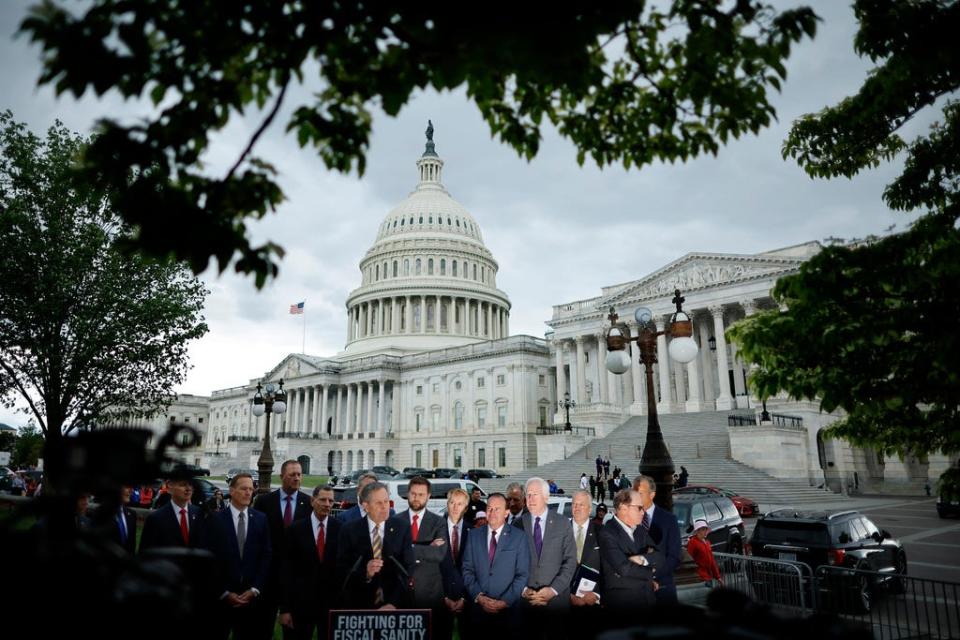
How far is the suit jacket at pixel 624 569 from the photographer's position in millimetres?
6777

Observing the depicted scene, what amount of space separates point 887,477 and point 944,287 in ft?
149

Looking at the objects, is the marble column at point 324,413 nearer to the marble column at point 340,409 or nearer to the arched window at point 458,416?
the marble column at point 340,409

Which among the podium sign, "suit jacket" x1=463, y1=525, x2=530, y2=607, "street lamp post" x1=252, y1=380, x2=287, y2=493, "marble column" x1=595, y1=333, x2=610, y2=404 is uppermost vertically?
"marble column" x1=595, y1=333, x2=610, y2=404

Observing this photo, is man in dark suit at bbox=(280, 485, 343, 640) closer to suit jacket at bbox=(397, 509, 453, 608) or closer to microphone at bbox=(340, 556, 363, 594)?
microphone at bbox=(340, 556, 363, 594)

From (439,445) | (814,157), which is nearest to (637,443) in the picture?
(439,445)

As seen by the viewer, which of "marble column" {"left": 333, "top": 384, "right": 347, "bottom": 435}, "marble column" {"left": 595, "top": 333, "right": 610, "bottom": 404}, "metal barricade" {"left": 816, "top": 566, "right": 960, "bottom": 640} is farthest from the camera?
"marble column" {"left": 333, "top": 384, "right": 347, "bottom": 435}

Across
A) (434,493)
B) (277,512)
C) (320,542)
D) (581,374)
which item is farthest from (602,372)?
(320,542)

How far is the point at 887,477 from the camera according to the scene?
141 feet

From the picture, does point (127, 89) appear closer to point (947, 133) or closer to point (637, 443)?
point (947, 133)

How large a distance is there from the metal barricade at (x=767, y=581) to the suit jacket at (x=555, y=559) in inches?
166

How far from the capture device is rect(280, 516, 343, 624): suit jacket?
723cm

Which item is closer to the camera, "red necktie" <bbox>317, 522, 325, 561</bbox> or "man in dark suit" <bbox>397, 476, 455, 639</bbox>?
"man in dark suit" <bbox>397, 476, 455, 639</bbox>

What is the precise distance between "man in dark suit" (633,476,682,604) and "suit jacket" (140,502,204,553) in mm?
5344

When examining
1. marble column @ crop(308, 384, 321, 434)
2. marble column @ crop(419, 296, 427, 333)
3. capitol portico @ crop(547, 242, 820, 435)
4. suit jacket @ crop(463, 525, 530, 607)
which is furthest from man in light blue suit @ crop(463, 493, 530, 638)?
marble column @ crop(419, 296, 427, 333)
